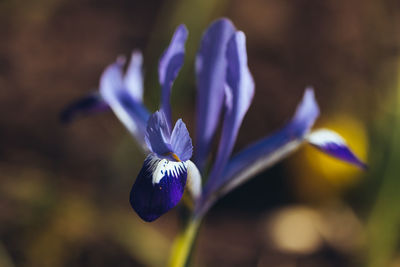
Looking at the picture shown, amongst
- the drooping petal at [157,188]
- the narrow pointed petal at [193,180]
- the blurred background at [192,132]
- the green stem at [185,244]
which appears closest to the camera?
the drooping petal at [157,188]

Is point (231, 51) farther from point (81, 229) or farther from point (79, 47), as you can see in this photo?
point (79, 47)

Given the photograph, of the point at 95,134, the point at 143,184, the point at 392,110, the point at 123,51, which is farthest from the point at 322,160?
the point at 143,184

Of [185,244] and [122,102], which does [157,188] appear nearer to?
[185,244]

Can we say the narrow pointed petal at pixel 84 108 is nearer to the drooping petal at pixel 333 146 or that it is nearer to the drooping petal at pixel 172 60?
the drooping petal at pixel 172 60

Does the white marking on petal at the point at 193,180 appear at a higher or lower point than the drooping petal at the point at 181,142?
lower

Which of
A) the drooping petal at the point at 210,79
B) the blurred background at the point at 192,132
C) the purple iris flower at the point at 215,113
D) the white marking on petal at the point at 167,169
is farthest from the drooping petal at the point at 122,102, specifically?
the blurred background at the point at 192,132

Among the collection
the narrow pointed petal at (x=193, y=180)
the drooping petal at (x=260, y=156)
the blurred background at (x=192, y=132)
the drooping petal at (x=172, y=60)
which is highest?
the drooping petal at (x=172, y=60)

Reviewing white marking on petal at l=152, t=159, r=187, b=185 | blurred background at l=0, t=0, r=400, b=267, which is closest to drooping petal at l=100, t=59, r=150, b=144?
white marking on petal at l=152, t=159, r=187, b=185

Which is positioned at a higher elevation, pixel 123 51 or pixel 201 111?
pixel 201 111
